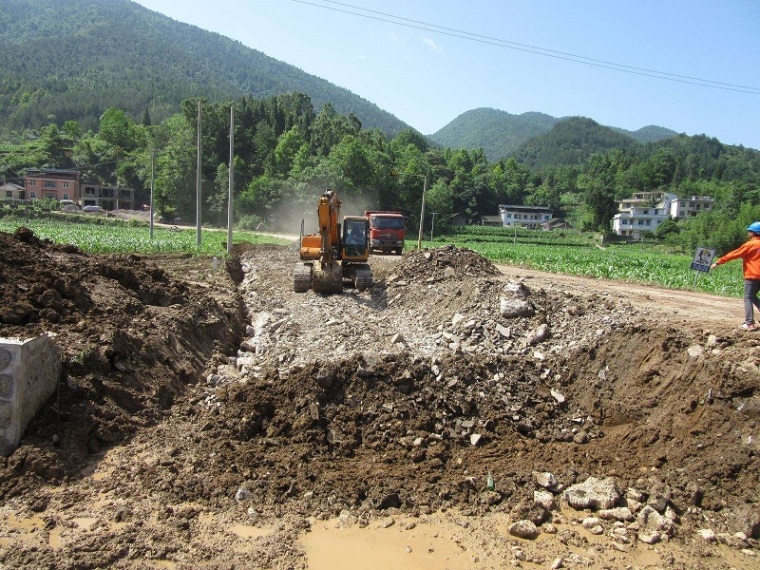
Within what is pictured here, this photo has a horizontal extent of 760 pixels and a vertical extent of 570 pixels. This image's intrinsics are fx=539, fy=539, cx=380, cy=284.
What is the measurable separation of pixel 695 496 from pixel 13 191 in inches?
3451

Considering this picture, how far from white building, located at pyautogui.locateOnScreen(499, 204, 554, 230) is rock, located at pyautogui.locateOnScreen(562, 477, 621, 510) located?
90.4 m

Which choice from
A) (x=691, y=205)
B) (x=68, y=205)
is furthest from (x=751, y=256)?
(x=691, y=205)

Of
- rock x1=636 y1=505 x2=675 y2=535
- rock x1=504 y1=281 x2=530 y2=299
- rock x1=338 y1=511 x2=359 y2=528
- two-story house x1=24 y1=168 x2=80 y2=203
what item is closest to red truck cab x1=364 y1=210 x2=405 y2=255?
rock x1=504 y1=281 x2=530 y2=299

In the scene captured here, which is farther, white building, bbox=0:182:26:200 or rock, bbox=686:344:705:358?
white building, bbox=0:182:26:200

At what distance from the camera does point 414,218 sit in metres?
68.4

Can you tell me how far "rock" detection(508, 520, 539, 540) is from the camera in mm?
5863

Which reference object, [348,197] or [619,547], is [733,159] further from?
[619,547]

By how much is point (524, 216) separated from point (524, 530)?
317 ft

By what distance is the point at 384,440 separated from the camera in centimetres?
787

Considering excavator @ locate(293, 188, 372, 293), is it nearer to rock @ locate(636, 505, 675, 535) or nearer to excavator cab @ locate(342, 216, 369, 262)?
excavator cab @ locate(342, 216, 369, 262)

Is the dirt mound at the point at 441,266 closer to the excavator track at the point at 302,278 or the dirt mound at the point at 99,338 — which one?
the excavator track at the point at 302,278

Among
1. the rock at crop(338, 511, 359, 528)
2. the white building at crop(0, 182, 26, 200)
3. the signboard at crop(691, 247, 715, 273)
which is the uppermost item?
the white building at crop(0, 182, 26, 200)

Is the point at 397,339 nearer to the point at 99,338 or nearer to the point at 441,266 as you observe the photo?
the point at 99,338

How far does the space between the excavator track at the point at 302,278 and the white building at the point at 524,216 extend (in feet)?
268
